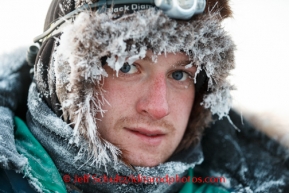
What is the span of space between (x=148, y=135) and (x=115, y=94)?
252 millimetres

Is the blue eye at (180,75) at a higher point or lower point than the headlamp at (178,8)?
lower

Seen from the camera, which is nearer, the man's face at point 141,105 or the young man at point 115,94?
the young man at point 115,94

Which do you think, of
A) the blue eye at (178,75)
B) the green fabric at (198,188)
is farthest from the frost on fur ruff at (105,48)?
the green fabric at (198,188)

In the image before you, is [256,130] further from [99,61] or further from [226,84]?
[99,61]

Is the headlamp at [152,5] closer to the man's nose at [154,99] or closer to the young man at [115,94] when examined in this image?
the young man at [115,94]

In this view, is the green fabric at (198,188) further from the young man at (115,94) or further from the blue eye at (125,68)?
the blue eye at (125,68)

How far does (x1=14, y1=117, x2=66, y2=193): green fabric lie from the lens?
154cm

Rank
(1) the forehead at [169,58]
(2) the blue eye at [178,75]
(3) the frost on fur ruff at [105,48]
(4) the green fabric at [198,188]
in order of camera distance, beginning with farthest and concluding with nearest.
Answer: (4) the green fabric at [198,188]
(2) the blue eye at [178,75]
(1) the forehead at [169,58]
(3) the frost on fur ruff at [105,48]

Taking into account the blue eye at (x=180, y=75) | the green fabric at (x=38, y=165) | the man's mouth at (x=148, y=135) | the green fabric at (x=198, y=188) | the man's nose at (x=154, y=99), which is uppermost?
the blue eye at (x=180, y=75)

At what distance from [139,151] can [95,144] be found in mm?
224

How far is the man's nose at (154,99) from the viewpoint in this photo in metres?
1.60

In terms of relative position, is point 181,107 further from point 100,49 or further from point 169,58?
point 100,49

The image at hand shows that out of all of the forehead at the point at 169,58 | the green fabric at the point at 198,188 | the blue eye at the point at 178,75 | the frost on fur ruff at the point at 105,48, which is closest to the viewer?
the frost on fur ruff at the point at 105,48

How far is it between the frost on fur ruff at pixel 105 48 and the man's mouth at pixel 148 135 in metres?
0.12
